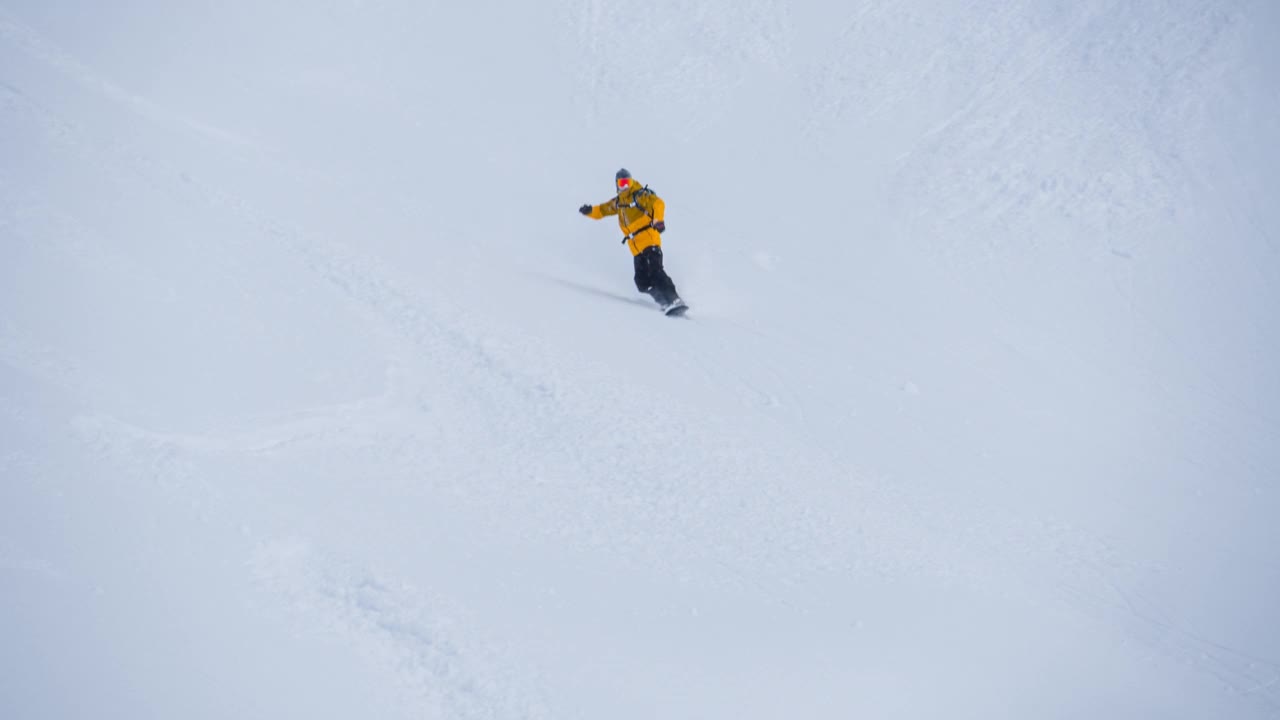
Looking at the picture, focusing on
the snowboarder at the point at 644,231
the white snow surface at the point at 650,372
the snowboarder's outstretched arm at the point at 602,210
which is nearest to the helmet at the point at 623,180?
the snowboarder at the point at 644,231

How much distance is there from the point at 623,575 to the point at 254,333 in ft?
10.1

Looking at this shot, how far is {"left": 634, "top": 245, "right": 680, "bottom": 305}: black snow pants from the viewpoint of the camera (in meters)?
6.61

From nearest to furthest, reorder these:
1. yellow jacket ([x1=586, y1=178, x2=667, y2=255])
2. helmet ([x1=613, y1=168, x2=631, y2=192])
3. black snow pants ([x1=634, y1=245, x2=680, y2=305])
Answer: black snow pants ([x1=634, y1=245, x2=680, y2=305])
yellow jacket ([x1=586, y1=178, x2=667, y2=255])
helmet ([x1=613, y1=168, x2=631, y2=192])

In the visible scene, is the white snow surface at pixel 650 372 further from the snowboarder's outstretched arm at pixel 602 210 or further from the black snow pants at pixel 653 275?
the snowboarder's outstretched arm at pixel 602 210

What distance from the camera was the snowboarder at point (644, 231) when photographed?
6.63 meters

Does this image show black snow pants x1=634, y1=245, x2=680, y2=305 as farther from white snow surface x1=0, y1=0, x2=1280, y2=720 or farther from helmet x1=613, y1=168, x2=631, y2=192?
helmet x1=613, y1=168, x2=631, y2=192

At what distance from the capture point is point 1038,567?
423cm

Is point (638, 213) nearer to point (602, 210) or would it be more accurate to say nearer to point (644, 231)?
point (644, 231)

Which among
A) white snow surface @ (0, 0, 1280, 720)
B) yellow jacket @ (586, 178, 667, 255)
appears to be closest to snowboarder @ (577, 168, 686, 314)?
yellow jacket @ (586, 178, 667, 255)

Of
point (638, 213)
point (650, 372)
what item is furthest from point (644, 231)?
point (650, 372)

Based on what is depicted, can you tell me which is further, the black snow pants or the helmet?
the helmet

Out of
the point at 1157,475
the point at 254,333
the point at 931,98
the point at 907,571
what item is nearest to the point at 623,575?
the point at 907,571

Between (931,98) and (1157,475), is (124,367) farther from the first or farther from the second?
(931,98)

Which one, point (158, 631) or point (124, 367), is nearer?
point (158, 631)
